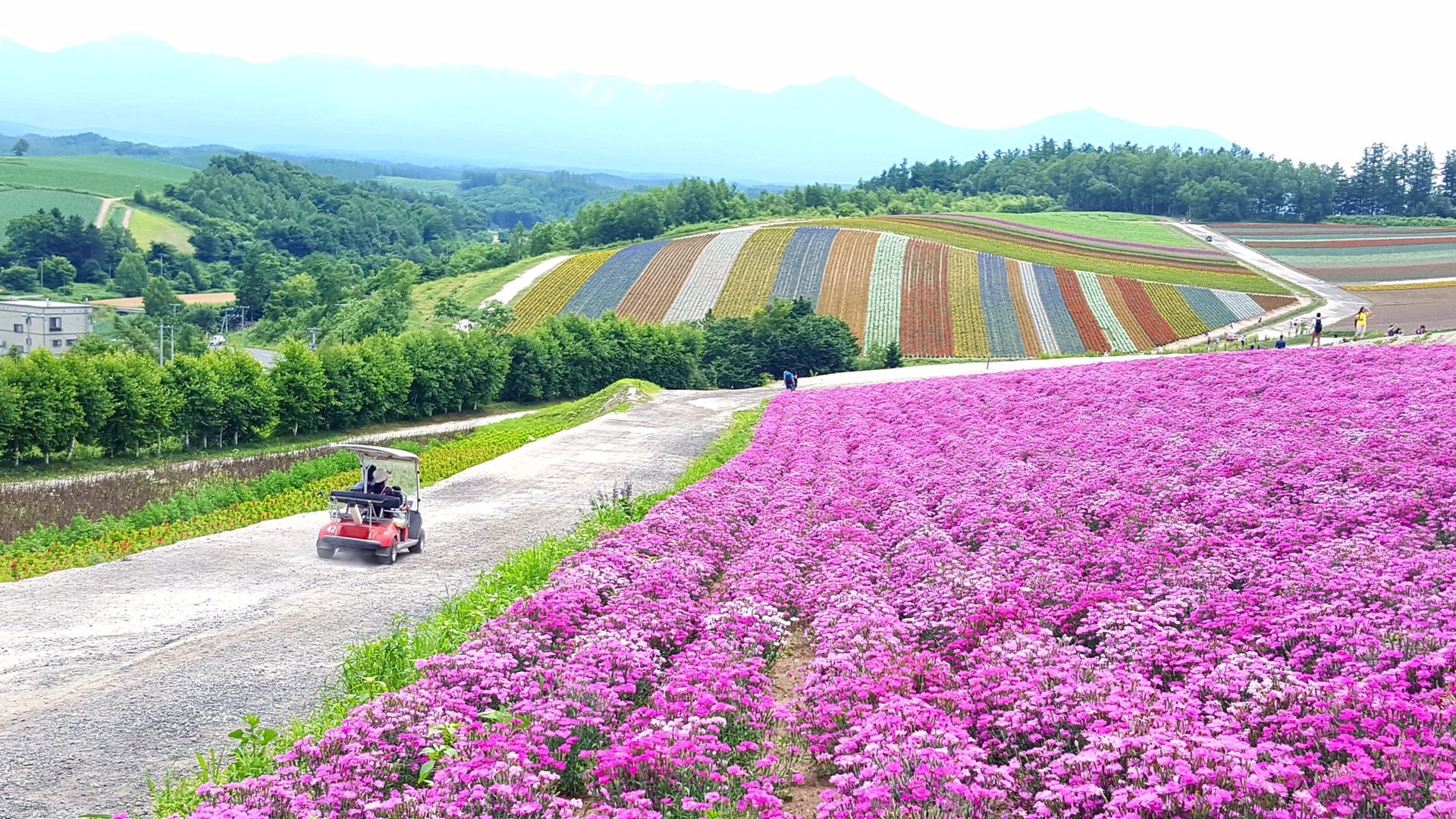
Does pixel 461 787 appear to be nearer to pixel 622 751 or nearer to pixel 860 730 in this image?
pixel 622 751

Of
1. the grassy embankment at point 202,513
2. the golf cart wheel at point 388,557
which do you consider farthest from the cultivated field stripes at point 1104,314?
the golf cart wheel at point 388,557

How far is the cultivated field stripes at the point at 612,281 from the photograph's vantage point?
10256 cm

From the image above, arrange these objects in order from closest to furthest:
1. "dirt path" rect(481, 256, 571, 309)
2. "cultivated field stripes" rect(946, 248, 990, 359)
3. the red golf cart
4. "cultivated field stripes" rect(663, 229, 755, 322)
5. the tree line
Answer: the red golf cart < the tree line < "cultivated field stripes" rect(946, 248, 990, 359) < "cultivated field stripes" rect(663, 229, 755, 322) < "dirt path" rect(481, 256, 571, 309)

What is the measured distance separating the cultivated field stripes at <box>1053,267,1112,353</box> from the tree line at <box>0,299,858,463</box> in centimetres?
1784

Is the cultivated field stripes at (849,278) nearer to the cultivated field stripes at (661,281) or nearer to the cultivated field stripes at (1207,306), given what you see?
the cultivated field stripes at (661,281)

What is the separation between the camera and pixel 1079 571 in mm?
14531

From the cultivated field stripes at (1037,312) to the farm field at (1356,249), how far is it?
2883cm

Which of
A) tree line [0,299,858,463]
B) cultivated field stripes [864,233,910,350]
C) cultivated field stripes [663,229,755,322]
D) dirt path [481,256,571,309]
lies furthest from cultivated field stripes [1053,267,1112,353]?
dirt path [481,256,571,309]

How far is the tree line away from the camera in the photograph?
45562 millimetres

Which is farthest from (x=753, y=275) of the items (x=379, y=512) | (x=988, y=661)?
(x=988, y=661)

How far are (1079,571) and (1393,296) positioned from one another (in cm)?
9350

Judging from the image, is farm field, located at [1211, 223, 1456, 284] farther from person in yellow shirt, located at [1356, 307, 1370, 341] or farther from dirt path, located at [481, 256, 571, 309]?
dirt path, located at [481, 256, 571, 309]

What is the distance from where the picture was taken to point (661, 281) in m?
111

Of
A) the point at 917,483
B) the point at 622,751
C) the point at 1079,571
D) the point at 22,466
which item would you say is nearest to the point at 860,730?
the point at 622,751
